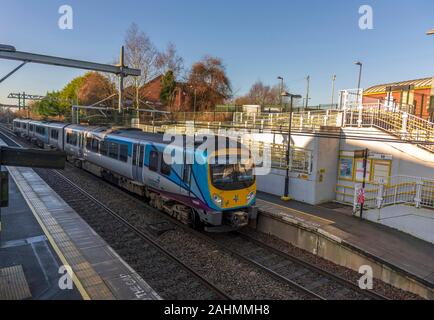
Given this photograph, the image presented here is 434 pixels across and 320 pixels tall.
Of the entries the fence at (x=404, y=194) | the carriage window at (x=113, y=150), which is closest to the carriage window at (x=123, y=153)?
the carriage window at (x=113, y=150)

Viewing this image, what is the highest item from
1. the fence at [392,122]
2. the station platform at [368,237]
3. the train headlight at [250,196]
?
the fence at [392,122]

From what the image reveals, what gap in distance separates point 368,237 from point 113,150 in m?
11.5

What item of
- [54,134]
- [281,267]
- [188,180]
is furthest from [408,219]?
[54,134]

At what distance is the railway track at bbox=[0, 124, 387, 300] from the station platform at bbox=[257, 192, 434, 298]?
4.18 feet

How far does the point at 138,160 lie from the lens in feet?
41.8

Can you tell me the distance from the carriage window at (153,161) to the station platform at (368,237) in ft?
14.3

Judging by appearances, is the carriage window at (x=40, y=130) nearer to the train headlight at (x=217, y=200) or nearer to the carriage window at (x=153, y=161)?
the carriage window at (x=153, y=161)

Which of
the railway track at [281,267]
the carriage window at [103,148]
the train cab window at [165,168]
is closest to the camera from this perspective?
the railway track at [281,267]

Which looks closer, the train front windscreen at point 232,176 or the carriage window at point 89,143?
the train front windscreen at point 232,176

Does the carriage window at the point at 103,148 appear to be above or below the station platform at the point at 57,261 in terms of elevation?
above

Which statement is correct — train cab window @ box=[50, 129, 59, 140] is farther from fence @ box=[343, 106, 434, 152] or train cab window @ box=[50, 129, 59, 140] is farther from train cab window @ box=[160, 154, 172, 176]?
fence @ box=[343, 106, 434, 152]

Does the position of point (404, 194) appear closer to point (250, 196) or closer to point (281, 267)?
point (250, 196)

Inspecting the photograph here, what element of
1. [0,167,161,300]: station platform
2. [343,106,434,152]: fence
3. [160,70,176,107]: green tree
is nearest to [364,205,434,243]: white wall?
[343,106,434,152]: fence

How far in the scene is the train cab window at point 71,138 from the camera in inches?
807
